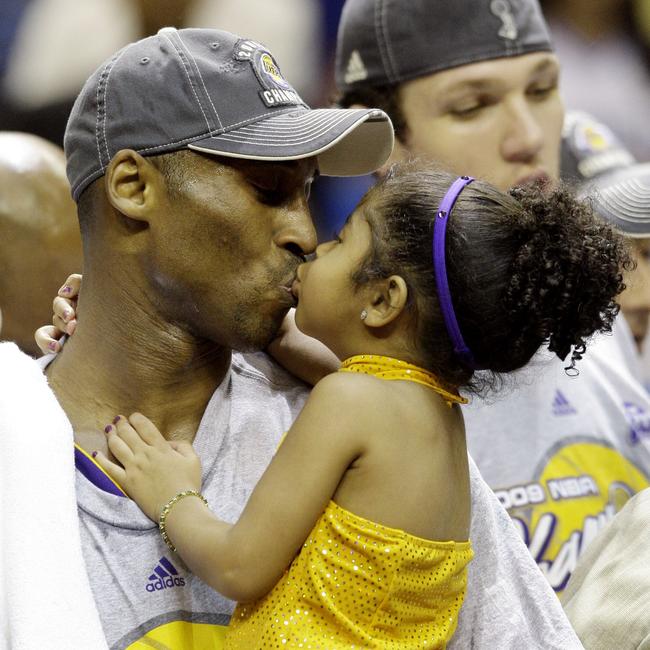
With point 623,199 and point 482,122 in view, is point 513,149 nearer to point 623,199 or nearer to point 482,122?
point 482,122

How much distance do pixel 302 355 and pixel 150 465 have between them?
1.20ft

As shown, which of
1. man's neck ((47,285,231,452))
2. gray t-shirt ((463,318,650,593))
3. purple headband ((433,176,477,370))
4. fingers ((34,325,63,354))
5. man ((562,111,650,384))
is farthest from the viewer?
man ((562,111,650,384))

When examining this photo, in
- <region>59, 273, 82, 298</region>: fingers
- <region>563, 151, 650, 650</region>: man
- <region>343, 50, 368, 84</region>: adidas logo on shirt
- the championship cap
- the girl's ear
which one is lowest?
the championship cap

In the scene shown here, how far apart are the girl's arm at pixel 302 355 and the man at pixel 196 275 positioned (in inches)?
2.4

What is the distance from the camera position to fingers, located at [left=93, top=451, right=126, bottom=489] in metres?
1.74

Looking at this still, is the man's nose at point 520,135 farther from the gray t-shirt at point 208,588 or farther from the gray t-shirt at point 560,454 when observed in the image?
the gray t-shirt at point 208,588

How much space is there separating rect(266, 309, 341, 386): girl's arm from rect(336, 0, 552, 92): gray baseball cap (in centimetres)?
129

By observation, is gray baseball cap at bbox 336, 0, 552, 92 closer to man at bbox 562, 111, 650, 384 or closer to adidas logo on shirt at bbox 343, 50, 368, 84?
adidas logo on shirt at bbox 343, 50, 368, 84

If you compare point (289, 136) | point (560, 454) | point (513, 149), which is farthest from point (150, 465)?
point (513, 149)

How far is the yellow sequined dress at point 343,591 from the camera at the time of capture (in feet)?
5.25

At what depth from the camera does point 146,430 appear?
181 cm

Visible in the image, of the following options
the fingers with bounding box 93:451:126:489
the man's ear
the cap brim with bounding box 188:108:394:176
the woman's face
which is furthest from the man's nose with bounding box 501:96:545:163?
the fingers with bounding box 93:451:126:489

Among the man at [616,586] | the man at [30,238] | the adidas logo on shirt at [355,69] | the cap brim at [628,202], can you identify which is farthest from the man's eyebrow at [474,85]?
the man at [616,586]

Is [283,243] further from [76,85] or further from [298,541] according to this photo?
[76,85]
